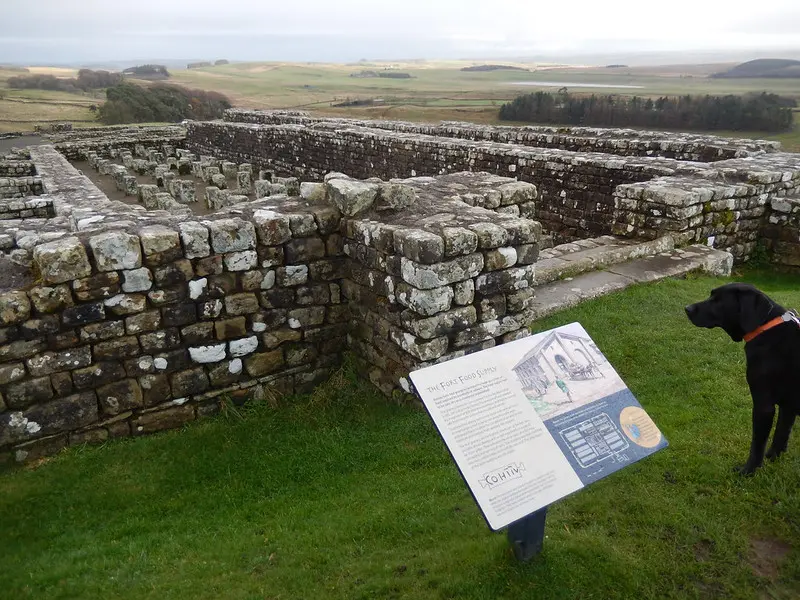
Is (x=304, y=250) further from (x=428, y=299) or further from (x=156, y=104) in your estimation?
(x=156, y=104)

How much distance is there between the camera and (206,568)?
3.32 meters

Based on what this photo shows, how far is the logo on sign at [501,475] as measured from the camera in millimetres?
2457

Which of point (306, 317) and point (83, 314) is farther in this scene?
point (306, 317)

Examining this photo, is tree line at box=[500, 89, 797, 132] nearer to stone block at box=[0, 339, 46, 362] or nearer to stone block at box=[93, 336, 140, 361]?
stone block at box=[93, 336, 140, 361]

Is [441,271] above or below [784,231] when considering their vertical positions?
above

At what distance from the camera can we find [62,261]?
13.4ft

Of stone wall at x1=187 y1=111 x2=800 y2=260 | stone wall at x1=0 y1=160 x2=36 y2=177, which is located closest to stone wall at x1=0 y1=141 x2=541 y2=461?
stone wall at x1=187 y1=111 x2=800 y2=260

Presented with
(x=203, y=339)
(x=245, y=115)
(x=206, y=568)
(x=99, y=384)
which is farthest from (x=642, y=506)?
(x=245, y=115)

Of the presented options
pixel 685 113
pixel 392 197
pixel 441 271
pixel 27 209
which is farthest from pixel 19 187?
pixel 685 113

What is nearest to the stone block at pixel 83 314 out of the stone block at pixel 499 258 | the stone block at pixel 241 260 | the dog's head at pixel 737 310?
the stone block at pixel 241 260

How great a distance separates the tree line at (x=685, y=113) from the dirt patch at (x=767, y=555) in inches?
1113

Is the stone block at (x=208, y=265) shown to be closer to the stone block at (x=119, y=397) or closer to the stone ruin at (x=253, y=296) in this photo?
the stone ruin at (x=253, y=296)

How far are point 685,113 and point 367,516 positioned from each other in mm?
32331

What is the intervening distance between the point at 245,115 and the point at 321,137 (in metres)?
12.7
